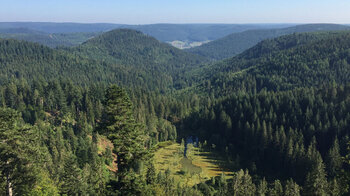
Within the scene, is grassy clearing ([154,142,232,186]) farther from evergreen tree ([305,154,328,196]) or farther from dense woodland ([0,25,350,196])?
evergreen tree ([305,154,328,196])

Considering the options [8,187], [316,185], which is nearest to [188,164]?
[316,185]

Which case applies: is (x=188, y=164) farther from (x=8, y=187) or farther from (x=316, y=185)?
(x=8, y=187)

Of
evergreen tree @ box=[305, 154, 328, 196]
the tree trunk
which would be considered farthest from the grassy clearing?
the tree trunk

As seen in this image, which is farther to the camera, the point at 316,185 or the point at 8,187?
the point at 316,185

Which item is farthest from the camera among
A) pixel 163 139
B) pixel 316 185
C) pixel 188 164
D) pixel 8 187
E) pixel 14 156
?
pixel 163 139

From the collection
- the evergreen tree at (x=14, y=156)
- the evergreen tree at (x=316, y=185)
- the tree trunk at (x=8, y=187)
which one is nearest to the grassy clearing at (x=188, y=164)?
the evergreen tree at (x=316, y=185)

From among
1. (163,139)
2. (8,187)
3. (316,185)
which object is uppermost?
(8,187)

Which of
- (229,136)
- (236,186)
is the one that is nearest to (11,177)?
(236,186)

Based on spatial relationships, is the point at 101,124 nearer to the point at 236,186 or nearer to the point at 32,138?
the point at 32,138
